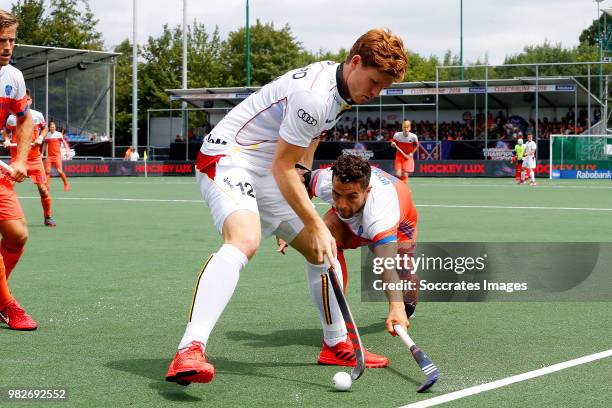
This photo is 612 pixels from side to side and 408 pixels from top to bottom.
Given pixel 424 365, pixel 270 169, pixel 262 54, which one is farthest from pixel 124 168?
pixel 262 54

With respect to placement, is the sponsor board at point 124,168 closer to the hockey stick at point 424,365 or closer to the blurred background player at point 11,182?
the blurred background player at point 11,182

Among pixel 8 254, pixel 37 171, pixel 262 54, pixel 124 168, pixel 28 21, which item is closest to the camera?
pixel 8 254

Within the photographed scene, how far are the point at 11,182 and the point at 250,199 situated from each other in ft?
8.79

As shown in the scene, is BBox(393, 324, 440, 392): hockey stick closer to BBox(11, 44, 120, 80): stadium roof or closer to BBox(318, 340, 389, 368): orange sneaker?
Answer: BBox(318, 340, 389, 368): orange sneaker

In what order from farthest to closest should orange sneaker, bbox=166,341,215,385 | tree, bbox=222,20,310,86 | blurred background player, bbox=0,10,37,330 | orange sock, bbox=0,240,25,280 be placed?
tree, bbox=222,20,310,86 < orange sock, bbox=0,240,25,280 < blurred background player, bbox=0,10,37,330 < orange sneaker, bbox=166,341,215,385

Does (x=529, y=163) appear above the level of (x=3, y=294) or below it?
above

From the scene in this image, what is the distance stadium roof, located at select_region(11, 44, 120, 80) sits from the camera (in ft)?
151

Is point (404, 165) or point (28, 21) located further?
point (28, 21)

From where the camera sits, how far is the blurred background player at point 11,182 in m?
6.28

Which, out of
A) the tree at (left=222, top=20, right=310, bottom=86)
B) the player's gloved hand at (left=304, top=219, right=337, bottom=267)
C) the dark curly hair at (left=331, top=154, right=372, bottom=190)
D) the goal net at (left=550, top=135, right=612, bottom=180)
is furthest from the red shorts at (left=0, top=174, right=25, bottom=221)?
the tree at (left=222, top=20, right=310, bottom=86)

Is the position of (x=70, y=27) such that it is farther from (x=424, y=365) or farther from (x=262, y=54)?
(x=424, y=365)

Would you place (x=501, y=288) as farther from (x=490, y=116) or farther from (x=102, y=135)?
(x=102, y=135)

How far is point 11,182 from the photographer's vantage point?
6.77m

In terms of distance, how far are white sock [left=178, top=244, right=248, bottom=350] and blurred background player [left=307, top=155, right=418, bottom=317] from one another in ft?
3.13
